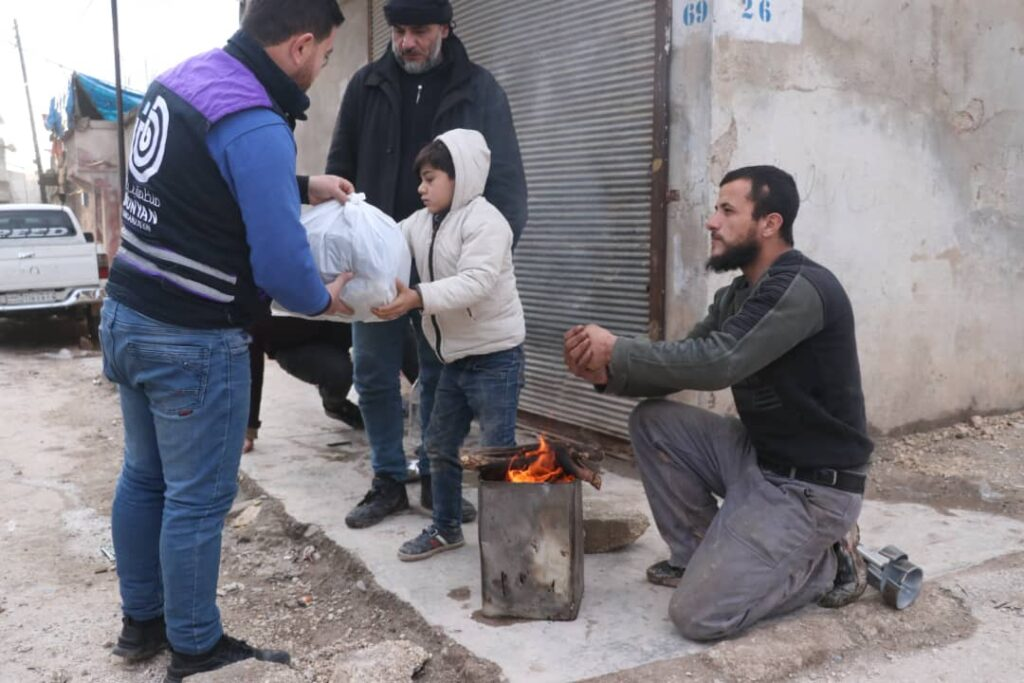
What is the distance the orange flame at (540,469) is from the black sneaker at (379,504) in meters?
1.13

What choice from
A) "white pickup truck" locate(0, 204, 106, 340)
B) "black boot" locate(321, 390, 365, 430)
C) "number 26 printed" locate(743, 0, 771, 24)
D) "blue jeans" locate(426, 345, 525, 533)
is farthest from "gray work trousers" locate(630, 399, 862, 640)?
"white pickup truck" locate(0, 204, 106, 340)

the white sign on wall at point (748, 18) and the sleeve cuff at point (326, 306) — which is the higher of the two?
the white sign on wall at point (748, 18)

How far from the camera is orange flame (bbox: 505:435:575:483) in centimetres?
310

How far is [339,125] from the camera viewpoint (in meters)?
4.20

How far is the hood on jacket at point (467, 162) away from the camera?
3387 mm

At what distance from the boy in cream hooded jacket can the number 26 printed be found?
74.7 inches

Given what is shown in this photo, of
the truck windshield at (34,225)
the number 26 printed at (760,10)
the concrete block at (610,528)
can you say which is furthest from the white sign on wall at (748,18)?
the truck windshield at (34,225)

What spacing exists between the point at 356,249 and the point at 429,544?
133cm

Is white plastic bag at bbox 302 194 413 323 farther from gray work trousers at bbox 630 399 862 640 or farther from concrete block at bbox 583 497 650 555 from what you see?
concrete block at bbox 583 497 650 555

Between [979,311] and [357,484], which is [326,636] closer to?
[357,484]

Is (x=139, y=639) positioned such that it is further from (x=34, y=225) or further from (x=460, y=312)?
(x=34, y=225)

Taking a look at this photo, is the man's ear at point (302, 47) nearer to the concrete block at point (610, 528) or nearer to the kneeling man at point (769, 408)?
the kneeling man at point (769, 408)

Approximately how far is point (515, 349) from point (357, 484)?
1.60 m

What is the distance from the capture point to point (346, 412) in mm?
5898
